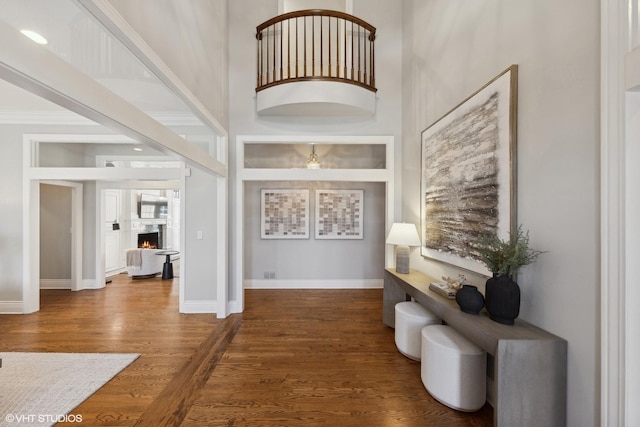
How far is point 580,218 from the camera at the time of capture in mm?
1251

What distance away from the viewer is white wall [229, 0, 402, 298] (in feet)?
11.9

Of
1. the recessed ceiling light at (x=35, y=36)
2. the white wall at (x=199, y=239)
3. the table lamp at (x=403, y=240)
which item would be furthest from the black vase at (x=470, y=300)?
the white wall at (x=199, y=239)

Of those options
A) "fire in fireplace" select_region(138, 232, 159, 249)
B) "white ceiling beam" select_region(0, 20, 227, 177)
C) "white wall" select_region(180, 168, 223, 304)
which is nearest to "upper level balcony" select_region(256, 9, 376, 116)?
"white wall" select_region(180, 168, 223, 304)

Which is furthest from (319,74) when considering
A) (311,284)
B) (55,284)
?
(55,284)

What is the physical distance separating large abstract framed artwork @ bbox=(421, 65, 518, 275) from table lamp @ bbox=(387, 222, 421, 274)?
0.14 metres

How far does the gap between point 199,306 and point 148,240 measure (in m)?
4.52

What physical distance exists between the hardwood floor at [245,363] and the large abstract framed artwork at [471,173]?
1152mm

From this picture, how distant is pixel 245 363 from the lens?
234 centimetres

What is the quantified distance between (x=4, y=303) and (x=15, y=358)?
5.99 feet

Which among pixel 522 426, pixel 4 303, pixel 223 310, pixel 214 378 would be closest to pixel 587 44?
pixel 522 426

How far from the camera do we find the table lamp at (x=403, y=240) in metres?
2.86

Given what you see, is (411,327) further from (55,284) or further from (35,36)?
(55,284)

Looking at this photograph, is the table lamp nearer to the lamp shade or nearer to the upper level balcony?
the lamp shade
